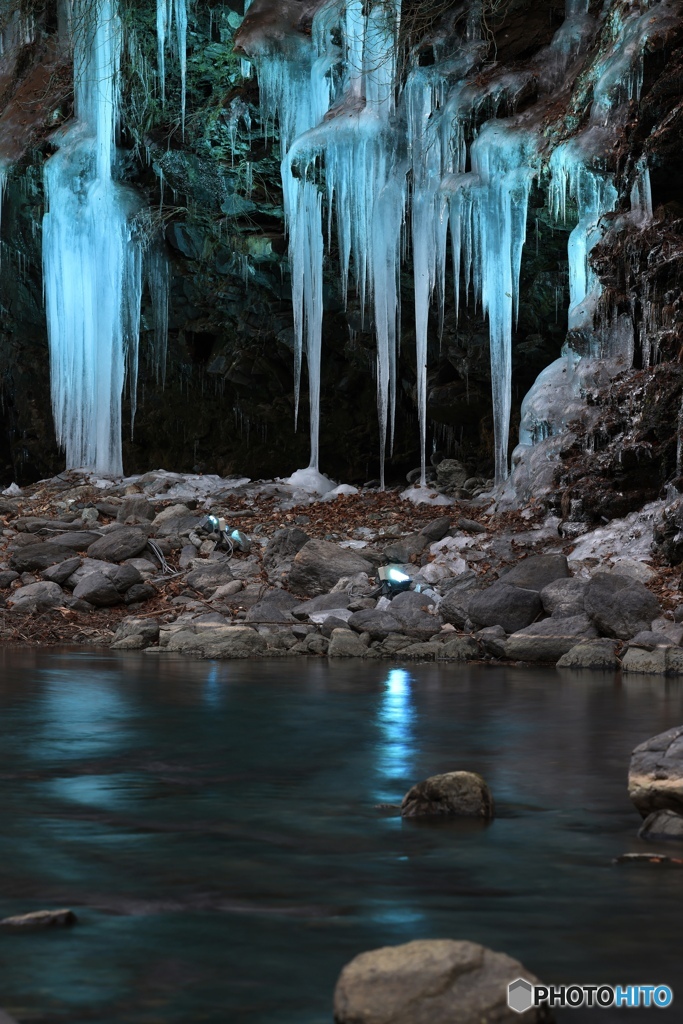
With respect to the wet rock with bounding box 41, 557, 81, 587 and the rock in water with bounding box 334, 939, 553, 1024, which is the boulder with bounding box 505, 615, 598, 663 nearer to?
the wet rock with bounding box 41, 557, 81, 587

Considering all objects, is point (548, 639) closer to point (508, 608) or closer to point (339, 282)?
point (508, 608)

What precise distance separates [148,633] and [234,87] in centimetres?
983

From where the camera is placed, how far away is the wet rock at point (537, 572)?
10.5m

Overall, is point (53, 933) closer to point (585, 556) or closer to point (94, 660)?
point (94, 660)

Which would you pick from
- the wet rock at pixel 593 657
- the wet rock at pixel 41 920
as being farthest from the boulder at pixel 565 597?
the wet rock at pixel 41 920

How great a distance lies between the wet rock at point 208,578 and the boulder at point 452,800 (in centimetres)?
849

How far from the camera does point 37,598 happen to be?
12.0 m

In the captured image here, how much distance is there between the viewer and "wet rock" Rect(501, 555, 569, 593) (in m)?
10.5

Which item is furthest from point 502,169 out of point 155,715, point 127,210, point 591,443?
point 155,715

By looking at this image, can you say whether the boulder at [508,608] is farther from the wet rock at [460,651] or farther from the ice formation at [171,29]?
the ice formation at [171,29]

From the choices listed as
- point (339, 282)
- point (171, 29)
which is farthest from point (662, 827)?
point (339, 282)

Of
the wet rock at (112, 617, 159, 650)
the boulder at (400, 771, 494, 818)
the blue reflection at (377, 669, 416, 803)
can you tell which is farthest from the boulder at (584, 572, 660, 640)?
the boulder at (400, 771, 494, 818)

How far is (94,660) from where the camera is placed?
9.41 meters

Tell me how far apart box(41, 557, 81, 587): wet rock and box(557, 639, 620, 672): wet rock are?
19.8 feet
